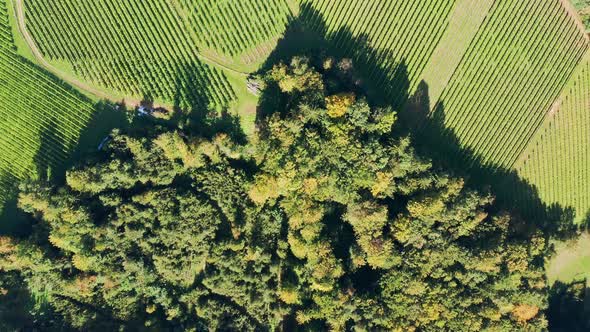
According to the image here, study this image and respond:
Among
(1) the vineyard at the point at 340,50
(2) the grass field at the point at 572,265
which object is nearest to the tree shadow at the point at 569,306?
(2) the grass field at the point at 572,265

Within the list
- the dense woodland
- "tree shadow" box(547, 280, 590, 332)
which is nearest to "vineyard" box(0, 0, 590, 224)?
the dense woodland

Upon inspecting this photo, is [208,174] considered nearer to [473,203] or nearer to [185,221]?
[185,221]

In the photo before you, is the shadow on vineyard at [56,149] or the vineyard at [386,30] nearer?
the vineyard at [386,30]

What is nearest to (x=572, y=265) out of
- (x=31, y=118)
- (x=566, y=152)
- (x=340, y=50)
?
(x=566, y=152)

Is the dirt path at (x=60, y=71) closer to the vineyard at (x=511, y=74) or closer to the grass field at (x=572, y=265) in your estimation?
the vineyard at (x=511, y=74)

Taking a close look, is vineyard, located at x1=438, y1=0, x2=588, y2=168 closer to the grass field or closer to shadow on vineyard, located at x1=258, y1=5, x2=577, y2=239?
shadow on vineyard, located at x1=258, y1=5, x2=577, y2=239

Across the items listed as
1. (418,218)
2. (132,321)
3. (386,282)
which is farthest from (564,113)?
(132,321)

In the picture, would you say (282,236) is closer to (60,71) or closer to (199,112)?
(199,112)
